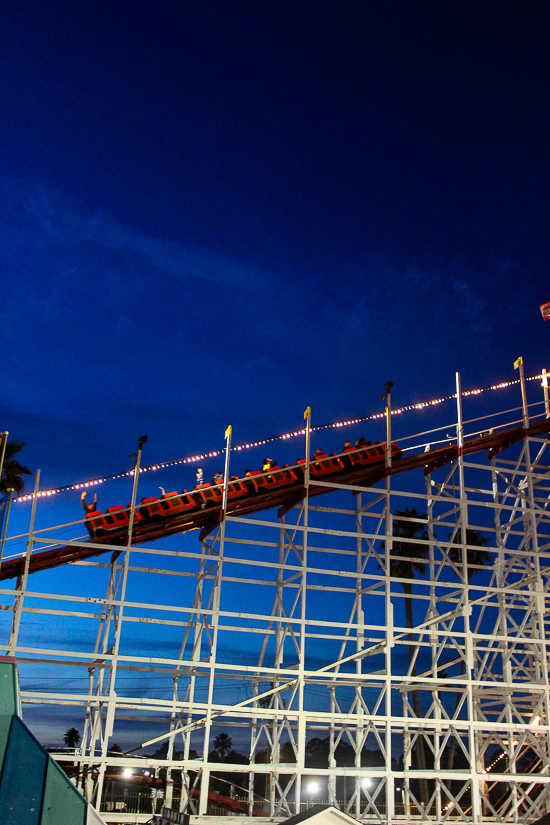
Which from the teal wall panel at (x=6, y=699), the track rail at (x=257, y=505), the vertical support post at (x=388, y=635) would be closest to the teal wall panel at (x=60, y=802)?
the teal wall panel at (x=6, y=699)

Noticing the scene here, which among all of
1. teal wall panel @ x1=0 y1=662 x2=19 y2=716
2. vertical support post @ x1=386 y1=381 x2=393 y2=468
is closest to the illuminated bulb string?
vertical support post @ x1=386 y1=381 x2=393 y2=468

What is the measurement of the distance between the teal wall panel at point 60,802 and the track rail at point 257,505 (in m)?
12.0

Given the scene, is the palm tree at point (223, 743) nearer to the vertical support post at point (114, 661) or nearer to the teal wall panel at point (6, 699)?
the vertical support post at point (114, 661)

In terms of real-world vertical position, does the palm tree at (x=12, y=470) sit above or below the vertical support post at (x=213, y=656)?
above

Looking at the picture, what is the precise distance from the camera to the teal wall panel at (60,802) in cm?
567

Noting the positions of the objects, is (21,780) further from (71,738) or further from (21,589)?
(71,738)

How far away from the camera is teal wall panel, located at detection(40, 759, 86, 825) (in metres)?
5.67

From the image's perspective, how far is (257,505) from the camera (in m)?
20.8

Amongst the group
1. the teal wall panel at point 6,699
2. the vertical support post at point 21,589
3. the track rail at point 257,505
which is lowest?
the teal wall panel at point 6,699

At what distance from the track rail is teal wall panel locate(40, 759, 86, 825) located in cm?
1203

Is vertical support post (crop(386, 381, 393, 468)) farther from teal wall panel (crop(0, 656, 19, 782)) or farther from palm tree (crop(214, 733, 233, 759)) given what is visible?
palm tree (crop(214, 733, 233, 759))

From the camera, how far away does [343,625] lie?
1858 centimetres

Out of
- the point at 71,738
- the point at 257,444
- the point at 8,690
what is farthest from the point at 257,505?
the point at 71,738

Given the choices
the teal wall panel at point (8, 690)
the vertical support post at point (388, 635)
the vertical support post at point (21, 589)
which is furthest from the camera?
the vertical support post at point (388, 635)
